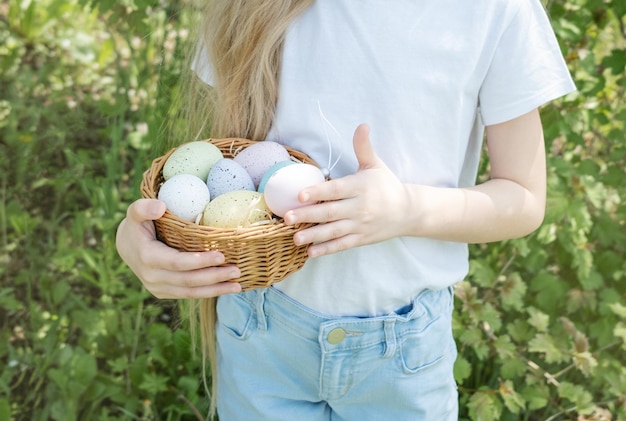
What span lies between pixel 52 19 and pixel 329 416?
134 inches

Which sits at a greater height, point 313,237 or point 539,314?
point 313,237

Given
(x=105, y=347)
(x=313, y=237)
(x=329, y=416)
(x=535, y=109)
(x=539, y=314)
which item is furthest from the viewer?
(x=105, y=347)

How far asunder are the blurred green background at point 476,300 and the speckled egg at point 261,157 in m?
0.53

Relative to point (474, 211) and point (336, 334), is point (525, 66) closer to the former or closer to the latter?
point (474, 211)

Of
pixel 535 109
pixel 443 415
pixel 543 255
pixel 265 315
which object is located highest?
pixel 535 109

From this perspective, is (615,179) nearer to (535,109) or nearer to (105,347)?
(535,109)

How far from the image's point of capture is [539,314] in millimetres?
2229

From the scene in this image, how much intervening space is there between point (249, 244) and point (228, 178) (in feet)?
0.76

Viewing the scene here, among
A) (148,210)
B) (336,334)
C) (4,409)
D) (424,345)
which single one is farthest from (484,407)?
(4,409)

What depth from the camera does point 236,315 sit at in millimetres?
1444

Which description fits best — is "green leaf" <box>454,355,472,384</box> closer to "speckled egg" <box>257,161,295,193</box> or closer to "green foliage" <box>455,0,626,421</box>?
"green foliage" <box>455,0,626,421</box>

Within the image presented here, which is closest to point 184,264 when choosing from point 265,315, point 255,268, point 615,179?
point 255,268

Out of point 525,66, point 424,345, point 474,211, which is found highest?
point 525,66

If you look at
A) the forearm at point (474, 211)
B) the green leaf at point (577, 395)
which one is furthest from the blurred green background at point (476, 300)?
the forearm at point (474, 211)
